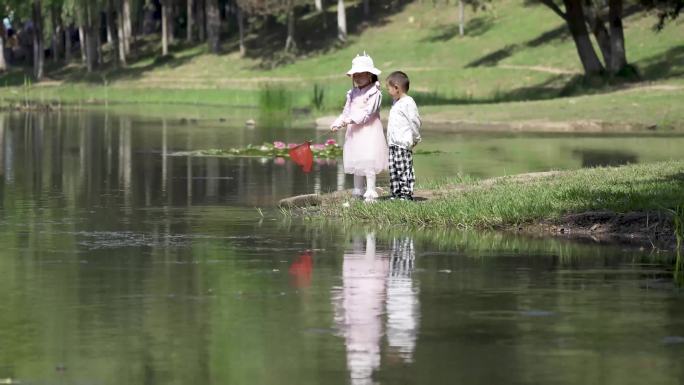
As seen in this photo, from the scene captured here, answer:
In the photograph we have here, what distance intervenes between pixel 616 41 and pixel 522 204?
128 ft

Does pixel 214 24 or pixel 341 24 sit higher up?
pixel 214 24

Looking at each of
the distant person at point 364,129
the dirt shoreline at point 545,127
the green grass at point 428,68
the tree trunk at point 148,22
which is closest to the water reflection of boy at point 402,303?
the distant person at point 364,129

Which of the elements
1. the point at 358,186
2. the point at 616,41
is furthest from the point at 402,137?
the point at 616,41

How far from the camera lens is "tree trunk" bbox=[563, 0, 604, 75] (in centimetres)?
5503

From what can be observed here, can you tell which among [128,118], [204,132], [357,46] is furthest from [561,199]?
[357,46]

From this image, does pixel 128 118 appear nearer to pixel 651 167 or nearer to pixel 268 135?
pixel 268 135

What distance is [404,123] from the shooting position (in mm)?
18578

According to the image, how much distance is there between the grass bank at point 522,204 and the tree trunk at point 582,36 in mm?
35716

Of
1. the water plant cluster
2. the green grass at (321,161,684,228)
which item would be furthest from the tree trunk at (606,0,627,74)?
the green grass at (321,161,684,228)

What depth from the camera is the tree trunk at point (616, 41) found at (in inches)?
2147

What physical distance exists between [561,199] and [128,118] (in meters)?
36.8

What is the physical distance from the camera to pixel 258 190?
2253 centimetres

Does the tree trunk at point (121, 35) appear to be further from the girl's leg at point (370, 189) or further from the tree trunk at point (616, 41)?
the girl's leg at point (370, 189)

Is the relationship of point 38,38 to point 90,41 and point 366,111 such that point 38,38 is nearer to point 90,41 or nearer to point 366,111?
point 90,41
